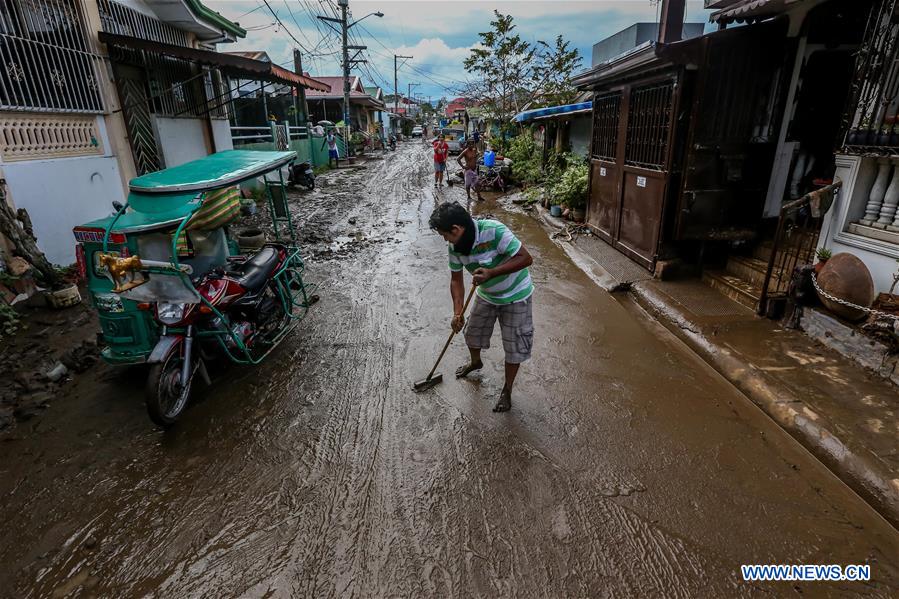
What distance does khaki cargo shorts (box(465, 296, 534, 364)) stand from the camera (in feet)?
12.1

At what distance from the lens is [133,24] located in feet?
29.5

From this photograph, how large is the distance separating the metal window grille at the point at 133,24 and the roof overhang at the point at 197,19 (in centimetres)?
19

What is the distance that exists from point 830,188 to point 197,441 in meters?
6.35

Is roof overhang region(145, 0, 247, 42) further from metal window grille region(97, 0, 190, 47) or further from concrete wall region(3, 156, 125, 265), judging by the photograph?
concrete wall region(3, 156, 125, 265)

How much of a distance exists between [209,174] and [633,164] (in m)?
6.27

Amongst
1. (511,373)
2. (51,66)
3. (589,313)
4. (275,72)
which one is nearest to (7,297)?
(51,66)

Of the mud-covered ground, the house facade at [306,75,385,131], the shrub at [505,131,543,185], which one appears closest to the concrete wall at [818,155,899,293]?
the mud-covered ground

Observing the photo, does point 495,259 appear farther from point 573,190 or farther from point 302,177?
point 302,177

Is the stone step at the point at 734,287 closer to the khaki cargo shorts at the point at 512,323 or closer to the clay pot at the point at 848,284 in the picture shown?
the clay pot at the point at 848,284

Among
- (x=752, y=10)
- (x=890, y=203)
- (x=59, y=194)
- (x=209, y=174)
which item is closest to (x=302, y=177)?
(x=59, y=194)

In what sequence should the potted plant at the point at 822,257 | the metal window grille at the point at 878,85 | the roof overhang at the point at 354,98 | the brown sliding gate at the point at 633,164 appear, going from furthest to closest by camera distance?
1. the roof overhang at the point at 354,98
2. the brown sliding gate at the point at 633,164
3. the potted plant at the point at 822,257
4. the metal window grille at the point at 878,85

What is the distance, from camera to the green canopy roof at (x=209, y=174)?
374 cm

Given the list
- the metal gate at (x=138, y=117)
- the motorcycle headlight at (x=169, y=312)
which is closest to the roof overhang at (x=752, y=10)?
the motorcycle headlight at (x=169, y=312)

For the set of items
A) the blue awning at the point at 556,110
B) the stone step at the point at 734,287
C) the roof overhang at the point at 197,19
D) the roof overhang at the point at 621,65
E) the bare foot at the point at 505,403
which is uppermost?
the roof overhang at the point at 197,19
